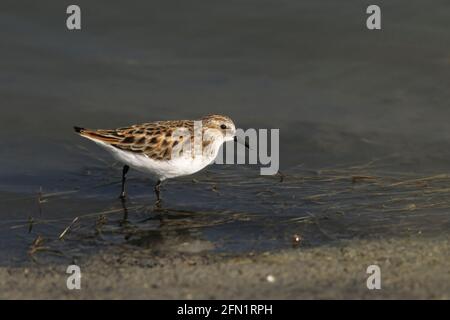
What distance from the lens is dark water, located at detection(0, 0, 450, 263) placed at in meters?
9.55

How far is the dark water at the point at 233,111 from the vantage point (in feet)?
31.3

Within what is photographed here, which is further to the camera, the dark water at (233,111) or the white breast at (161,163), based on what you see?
the white breast at (161,163)

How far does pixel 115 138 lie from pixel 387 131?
4383 millimetres

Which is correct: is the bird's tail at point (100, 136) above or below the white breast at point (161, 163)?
above

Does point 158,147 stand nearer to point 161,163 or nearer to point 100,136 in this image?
point 161,163

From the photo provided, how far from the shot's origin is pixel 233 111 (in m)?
13.2

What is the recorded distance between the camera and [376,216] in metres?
9.66

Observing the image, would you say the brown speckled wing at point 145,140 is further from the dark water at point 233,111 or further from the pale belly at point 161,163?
the dark water at point 233,111

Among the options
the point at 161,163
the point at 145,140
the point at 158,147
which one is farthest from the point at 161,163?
the point at 145,140

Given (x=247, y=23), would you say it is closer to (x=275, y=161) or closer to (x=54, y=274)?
(x=275, y=161)

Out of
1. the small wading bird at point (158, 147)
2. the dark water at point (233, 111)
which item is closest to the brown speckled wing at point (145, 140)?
the small wading bird at point (158, 147)

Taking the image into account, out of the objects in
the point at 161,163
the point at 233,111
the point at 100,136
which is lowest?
the point at 161,163

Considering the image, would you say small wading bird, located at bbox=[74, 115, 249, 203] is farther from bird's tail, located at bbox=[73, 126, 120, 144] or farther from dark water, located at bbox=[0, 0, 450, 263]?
dark water, located at bbox=[0, 0, 450, 263]

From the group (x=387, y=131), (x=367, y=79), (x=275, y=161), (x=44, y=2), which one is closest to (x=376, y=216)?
(x=275, y=161)
